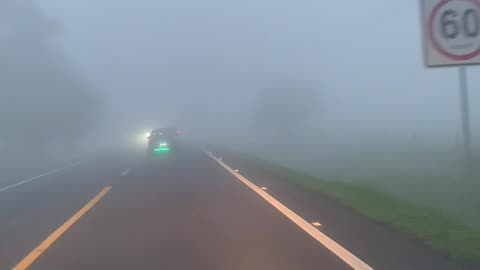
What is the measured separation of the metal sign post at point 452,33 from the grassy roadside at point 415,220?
1391 mm

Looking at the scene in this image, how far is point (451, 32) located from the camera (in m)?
10.8

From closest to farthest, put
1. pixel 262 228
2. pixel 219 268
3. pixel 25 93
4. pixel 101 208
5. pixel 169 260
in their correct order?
pixel 219 268
pixel 169 260
pixel 262 228
pixel 101 208
pixel 25 93

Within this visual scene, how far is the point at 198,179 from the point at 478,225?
38.7 ft

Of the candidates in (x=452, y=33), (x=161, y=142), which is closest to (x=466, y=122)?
(x=452, y=33)

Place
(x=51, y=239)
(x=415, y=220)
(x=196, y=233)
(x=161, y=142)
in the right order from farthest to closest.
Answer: (x=161, y=142)
(x=415, y=220)
(x=51, y=239)
(x=196, y=233)

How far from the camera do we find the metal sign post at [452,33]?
1055 centimetres

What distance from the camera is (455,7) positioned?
35.1ft

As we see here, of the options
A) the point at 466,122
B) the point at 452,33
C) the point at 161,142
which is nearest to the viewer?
the point at 466,122

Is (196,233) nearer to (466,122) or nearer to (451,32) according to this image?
(466,122)

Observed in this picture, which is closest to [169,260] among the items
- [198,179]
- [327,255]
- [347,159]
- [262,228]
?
[327,255]

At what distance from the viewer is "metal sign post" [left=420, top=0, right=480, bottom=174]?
10555 mm

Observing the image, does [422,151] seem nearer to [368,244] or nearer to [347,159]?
[347,159]

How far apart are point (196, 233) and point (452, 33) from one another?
5.08m

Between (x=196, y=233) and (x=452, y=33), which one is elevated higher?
(x=452, y=33)
